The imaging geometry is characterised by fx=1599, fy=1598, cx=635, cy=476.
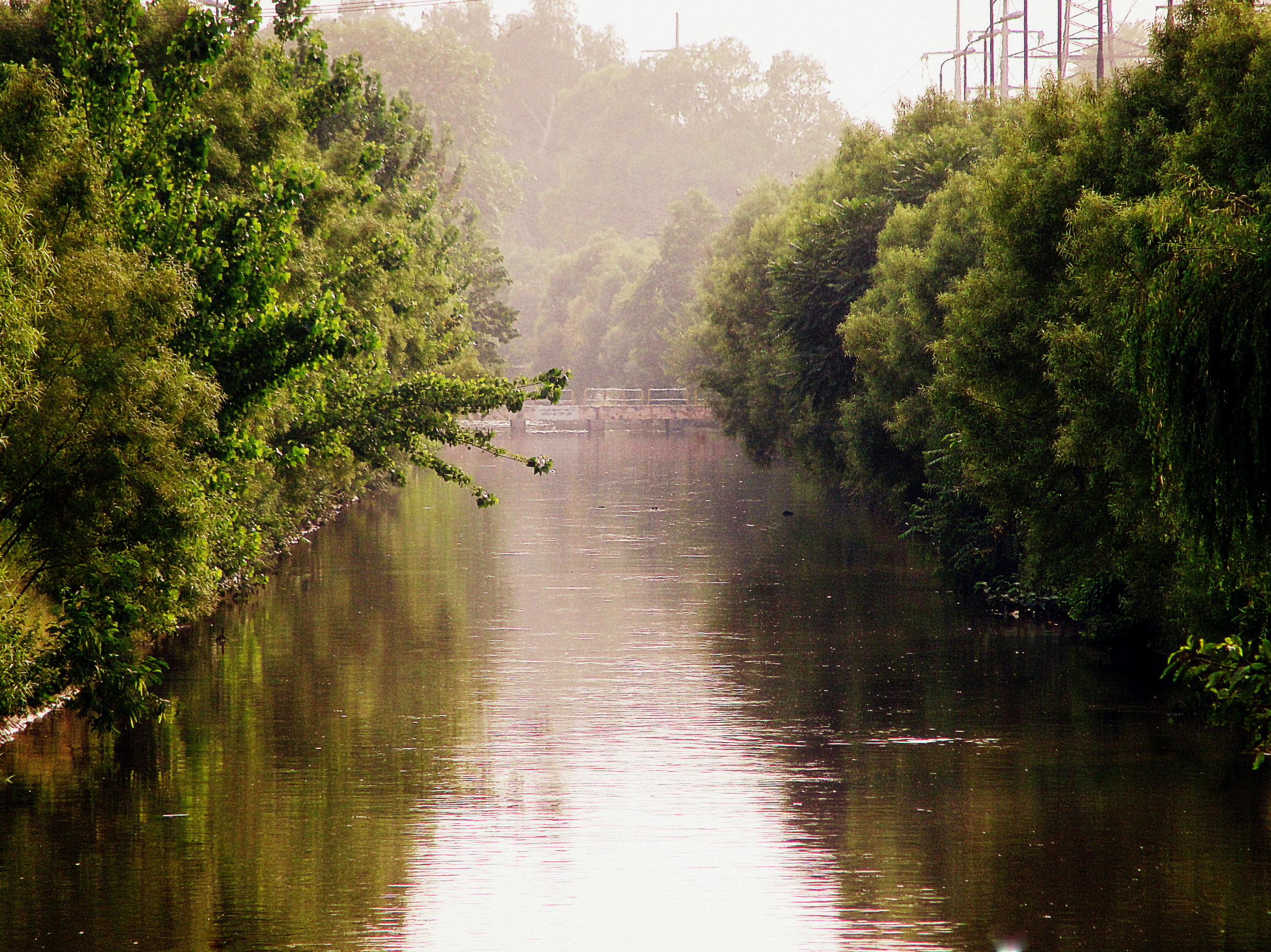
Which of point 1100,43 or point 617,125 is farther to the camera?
point 617,125

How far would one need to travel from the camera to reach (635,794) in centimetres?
1548

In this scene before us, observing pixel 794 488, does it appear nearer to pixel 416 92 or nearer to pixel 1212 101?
pixel 1212 101

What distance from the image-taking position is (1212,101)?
18.4m

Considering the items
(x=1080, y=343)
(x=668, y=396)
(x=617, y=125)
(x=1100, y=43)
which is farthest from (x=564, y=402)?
(x=1080, y=343)

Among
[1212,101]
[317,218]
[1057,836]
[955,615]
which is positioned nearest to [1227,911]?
[1057,836]

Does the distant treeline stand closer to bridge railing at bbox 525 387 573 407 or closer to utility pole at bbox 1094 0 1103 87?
utility pole at bbox 1094 0 1103 87

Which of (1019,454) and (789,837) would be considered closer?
(789,837)

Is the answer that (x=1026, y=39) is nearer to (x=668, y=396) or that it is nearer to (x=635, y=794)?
(x=635, y=794)

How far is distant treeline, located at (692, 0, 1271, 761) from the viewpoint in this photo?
1088cm

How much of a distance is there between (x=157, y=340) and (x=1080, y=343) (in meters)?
10.9

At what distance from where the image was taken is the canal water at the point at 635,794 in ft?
38.3

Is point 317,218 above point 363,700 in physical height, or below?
above

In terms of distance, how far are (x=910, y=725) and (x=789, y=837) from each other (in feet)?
17.1

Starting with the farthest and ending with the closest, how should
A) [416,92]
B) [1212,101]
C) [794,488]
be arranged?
1. [416,92]
2. [794,488]
3. [1212,101]
